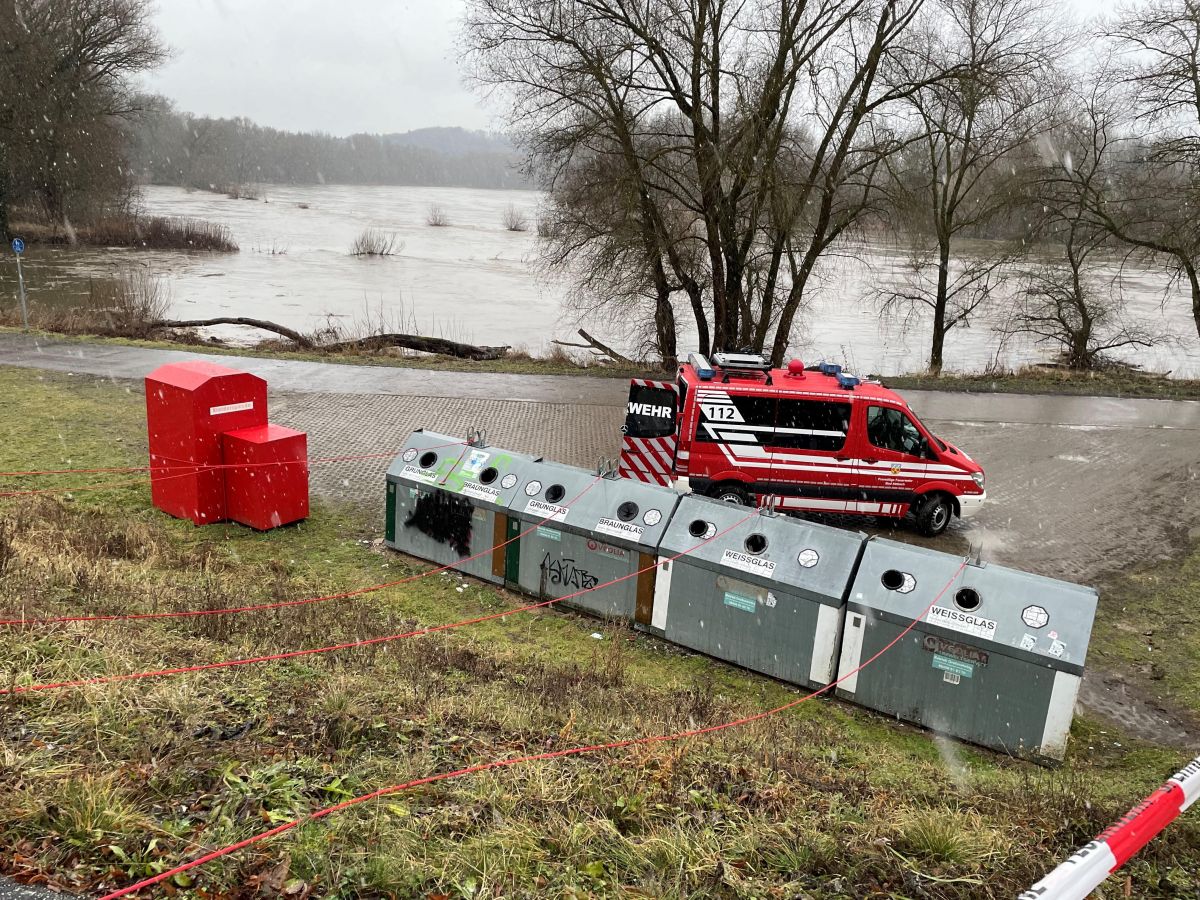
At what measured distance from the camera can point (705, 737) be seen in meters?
5.75

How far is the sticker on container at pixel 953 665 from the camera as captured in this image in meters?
6.92

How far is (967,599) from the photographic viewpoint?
7031mm

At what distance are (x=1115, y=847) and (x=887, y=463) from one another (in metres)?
8.27

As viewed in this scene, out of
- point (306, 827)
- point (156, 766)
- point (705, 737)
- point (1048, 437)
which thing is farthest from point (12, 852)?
point (1048, 437)

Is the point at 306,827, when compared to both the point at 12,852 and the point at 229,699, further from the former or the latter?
the point at 229,699

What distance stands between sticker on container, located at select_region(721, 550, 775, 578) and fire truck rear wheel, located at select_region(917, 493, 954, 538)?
4.78m

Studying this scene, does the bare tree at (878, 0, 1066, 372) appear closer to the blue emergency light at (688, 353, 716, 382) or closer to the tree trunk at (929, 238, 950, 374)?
the tree trunk at (929, 238, 950, 374)

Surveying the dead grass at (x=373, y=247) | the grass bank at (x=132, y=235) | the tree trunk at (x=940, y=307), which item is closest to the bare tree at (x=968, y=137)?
the tree trunk at (x=940, y=307)

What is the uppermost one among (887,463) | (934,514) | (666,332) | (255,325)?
(666,332)

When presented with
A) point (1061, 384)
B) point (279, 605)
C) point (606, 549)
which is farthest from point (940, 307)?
point (279, 605)

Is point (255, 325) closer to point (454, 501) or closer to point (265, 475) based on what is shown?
point (265, 475)

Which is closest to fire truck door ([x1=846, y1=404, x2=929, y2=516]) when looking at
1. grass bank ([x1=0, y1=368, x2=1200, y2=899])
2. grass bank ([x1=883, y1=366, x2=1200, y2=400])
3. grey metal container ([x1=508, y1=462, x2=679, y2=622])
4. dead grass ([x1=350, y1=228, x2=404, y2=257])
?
grey metal container ([x1=508, y1=462, x2=679, y2=622])

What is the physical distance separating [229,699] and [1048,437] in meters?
15.6

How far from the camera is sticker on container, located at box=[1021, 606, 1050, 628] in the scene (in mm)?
6723
